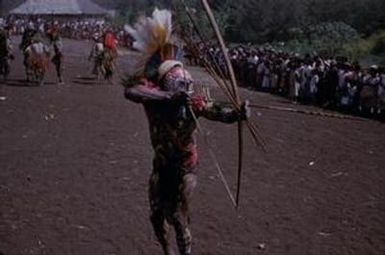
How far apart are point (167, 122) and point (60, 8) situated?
6738 centimetres

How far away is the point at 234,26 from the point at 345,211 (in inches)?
→ 1298

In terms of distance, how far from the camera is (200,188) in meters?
9.45

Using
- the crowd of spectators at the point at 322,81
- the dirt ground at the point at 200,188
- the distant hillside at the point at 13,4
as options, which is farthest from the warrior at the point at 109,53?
the distant hillside at the point at 13,4

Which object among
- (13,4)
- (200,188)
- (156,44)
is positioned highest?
(13,4)

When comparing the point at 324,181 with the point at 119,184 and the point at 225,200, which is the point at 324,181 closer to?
the point at 225,200

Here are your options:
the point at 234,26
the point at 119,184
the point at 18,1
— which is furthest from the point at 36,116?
the point at 18,1

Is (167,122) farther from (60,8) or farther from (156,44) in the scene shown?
(60,8)

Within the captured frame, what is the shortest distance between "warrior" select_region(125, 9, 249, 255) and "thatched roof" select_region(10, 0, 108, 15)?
65813 millimetres

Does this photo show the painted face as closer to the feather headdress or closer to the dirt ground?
the feather headdress

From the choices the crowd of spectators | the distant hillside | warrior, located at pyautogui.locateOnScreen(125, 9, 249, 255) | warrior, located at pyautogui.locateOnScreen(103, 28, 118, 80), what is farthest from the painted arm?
the distant hillside

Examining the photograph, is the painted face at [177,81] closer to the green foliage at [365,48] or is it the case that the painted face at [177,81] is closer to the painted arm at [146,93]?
the painted arm at [146,93]

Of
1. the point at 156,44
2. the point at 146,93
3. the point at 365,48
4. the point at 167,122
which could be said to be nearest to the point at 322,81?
the point at 365,48

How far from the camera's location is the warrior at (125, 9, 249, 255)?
5824 mm

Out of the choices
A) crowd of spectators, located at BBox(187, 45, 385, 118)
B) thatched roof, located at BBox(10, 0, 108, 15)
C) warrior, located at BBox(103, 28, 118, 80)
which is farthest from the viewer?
thatched roof, located at BBox(10, 0, 108, 15)
